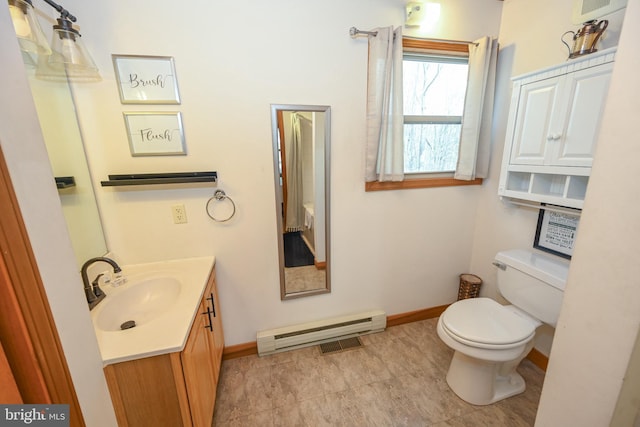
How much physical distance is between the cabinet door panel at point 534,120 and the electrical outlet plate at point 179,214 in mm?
2163

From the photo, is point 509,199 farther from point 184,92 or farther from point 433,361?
point 184,92

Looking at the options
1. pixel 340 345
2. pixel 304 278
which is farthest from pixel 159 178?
pixel 340 345

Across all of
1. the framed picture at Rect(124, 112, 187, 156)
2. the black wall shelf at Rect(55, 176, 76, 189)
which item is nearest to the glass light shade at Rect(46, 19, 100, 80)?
the framed picture at Rect(124, 112, 187, 156)

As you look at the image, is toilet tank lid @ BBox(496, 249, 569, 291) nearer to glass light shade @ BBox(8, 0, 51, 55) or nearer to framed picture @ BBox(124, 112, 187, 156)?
framed picture @ BBox(124, 112, 187, 156)

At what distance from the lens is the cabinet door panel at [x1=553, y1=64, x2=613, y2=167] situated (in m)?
1.20

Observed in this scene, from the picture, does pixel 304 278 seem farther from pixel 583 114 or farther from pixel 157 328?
pixel 583 114

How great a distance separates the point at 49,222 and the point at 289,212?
1.25 m

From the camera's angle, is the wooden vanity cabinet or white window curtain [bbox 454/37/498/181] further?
white window curtain [bbox 454/37/498/181]

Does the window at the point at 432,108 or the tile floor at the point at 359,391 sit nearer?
the tile floor at the point at 359,391

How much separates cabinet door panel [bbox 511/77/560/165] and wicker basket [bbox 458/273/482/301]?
108 cm

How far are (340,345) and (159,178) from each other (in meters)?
1.74

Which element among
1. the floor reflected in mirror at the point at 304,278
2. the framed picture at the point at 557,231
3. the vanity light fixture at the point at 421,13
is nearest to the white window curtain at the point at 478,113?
the vanity light fixture at the point at 421,13

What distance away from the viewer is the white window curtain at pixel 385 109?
161 cm

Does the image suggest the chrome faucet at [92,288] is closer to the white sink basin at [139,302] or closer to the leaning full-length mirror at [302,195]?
the white sink basin at [139,302]
